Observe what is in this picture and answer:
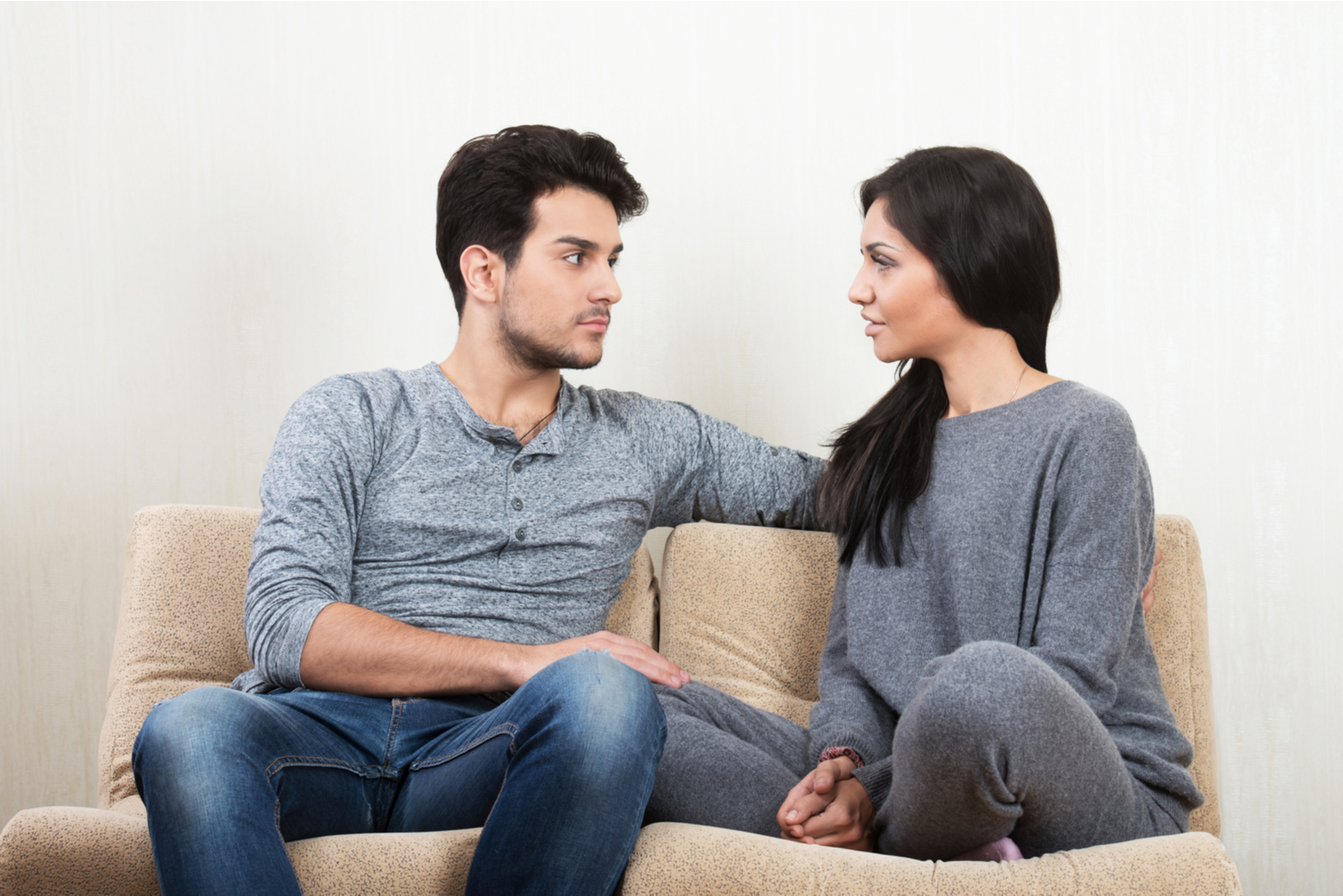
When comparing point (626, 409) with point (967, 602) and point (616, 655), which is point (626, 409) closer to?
point (616, 655)

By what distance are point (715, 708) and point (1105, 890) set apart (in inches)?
24.3

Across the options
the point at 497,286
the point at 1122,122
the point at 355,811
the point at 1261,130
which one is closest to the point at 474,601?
the point at 355,811

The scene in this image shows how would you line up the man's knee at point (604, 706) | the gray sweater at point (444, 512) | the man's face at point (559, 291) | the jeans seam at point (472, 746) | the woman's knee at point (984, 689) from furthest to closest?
the man's face at point (559, 291) < the gray sweater at point (444, 512) < the jeans seam at point (472, 746) < the man's knee at point (604, 706) < the woman's knee at point (984, 689)

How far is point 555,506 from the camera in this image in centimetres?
163

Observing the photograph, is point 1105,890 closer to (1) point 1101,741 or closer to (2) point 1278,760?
(1) point 1101,741

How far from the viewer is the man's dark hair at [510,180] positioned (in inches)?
68.1

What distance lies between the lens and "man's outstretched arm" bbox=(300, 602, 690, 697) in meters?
1.38

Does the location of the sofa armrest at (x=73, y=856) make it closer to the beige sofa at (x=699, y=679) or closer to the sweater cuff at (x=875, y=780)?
the beige sofa at (x=699, y=679)

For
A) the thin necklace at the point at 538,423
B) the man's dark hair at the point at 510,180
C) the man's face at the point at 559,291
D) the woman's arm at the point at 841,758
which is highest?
the man's dark hair at the point at 510,180

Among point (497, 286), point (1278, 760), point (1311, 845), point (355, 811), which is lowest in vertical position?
point (1311, 845)

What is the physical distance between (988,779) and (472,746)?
0.61 m

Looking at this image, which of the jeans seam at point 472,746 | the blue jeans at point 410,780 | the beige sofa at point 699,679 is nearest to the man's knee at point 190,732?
the blue jeans at point 410,780

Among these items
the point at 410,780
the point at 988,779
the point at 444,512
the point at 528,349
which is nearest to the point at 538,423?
the point at 528,349

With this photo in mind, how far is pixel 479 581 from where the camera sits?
1576 mm
